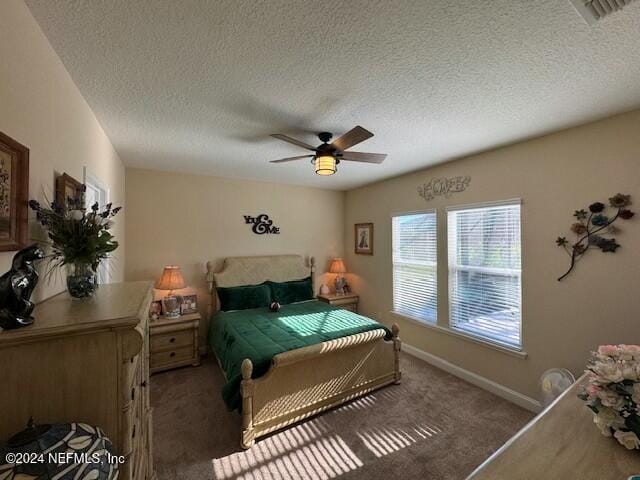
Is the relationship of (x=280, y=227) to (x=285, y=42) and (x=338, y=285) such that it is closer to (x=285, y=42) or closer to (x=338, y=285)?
(x=338, y=285)

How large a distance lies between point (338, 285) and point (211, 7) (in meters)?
4.09

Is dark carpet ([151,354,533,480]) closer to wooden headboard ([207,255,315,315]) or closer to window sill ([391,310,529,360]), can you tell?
window sill ([391,310,529,360])

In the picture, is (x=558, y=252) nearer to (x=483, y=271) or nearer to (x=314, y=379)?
(x=483, y=271)

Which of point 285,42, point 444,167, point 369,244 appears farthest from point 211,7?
point 369,244

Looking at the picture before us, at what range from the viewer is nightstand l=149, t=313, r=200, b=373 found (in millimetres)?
3133

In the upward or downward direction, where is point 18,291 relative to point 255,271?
upward

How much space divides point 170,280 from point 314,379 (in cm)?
213

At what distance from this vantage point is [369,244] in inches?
175

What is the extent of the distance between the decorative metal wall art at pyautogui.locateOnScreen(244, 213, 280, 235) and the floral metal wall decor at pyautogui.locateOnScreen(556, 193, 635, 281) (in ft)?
11.5

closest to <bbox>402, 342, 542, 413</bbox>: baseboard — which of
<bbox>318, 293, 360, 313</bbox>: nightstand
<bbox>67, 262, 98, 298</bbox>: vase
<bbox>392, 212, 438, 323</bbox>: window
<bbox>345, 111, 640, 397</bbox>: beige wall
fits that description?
<bbox>345, 111, 640, 397</bbox>: beige wall

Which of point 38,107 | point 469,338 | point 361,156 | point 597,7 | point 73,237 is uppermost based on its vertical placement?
point 597,7

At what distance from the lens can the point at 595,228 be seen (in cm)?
210

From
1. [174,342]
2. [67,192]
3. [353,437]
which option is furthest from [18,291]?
[174,342]

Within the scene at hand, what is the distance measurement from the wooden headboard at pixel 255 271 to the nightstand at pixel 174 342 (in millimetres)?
467
